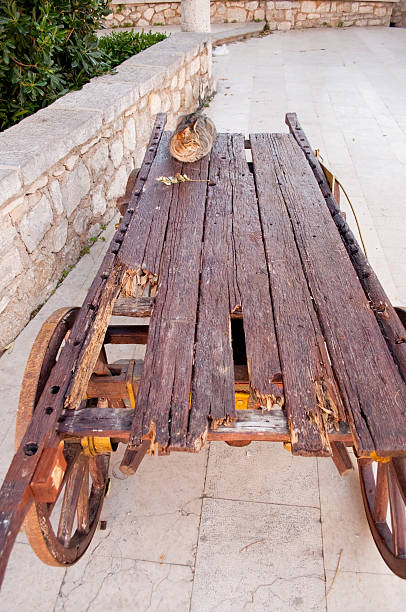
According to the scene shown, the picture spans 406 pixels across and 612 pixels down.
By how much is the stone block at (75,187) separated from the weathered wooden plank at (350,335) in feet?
5.81

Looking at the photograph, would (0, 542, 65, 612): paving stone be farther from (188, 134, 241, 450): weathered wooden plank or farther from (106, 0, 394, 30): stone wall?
(106, 0, 394, 30): stone wall

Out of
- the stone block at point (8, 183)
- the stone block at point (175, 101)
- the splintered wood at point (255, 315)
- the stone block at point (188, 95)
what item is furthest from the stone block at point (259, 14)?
the stone block at point (8, 183)

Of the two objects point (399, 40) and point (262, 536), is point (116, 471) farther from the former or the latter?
point (399, 40)

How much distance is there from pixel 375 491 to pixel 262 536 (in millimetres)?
552

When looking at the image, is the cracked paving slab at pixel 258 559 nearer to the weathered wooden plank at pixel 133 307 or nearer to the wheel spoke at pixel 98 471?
the wheel spoke at pixel 98 471

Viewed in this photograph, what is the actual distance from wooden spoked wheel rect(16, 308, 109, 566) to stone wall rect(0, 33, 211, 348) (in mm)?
1144

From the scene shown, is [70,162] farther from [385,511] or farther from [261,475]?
[385,511]

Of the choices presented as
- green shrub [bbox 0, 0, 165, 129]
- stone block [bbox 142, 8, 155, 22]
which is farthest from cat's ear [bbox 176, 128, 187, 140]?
stone block [bbox 142, 8, 155, 22]

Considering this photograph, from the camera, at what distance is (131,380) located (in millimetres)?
1825

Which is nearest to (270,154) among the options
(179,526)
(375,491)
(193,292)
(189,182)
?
(189,182)

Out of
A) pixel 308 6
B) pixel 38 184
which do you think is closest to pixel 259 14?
pixel 308 6

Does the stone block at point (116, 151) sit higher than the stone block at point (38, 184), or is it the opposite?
the stone block at point (38, 184)

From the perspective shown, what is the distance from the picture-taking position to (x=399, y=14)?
11484 millimetres

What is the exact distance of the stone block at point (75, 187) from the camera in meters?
3.47
